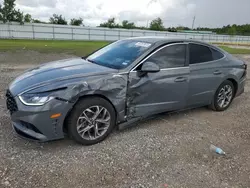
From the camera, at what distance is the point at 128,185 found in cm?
253

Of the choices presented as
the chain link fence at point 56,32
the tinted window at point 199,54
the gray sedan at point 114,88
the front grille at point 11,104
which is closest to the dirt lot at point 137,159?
the gray sedan at point 114,88

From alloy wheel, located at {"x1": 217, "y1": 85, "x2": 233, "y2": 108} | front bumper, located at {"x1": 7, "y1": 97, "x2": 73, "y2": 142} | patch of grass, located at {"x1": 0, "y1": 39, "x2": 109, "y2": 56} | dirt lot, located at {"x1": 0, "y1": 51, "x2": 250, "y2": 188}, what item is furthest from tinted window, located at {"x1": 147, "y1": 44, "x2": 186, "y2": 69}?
patch of grass, located at {"x1": 0, "y1": 39, "x2": 109, "y2": 56}

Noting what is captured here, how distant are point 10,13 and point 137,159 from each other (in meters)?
38.9

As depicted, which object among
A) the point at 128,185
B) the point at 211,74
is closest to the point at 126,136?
the point at 128,185

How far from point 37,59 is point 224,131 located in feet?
32.6

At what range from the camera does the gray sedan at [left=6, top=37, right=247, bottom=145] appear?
2.91 metres

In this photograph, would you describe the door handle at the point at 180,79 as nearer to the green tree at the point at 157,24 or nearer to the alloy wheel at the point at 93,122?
the alloy wheel at the point at 93,122

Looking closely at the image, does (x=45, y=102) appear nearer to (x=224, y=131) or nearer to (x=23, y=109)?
(x=23, y=109)

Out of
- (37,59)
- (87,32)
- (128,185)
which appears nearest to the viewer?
(128,185)

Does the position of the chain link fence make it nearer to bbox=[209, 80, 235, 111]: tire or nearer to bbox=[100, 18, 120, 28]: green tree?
bbox=[100, 18, 120, 28]: green tree

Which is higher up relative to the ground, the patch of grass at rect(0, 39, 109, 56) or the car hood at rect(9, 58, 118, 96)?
the car hood at rect(9, 58, 118, 96)

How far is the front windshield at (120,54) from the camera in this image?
143 inches

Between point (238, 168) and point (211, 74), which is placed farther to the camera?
point (211, 74)

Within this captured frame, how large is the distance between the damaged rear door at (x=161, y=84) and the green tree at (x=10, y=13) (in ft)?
120
